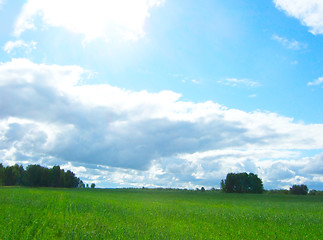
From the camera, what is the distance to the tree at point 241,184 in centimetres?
12812

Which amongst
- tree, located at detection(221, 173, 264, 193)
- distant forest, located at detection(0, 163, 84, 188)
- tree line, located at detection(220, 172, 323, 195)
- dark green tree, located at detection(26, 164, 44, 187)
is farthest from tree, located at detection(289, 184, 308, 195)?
dark green tree, located at detection(26, 164, 44, 187)

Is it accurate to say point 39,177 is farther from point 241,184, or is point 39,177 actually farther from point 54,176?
point 241,184

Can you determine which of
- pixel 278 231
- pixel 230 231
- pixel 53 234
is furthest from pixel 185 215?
pixel 53 234

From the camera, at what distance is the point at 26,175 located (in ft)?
364

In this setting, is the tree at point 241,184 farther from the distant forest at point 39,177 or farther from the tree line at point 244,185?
the distant forest at point 39,177

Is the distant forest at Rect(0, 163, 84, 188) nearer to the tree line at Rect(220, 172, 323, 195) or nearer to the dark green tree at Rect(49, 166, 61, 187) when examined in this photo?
the dark green tree at Rect(49, 166, 61, 187)

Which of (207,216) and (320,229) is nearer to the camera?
(320,229)

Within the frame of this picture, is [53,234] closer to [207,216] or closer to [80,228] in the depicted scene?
[80,228]

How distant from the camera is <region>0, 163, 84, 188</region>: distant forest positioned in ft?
363

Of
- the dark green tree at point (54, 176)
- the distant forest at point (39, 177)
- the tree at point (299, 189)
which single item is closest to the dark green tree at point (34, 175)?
the distant forest at point (39, 177)

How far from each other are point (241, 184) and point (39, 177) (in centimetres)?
9235

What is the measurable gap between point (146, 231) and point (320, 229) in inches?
499

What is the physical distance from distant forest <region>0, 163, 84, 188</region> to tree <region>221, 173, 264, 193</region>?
247 ft

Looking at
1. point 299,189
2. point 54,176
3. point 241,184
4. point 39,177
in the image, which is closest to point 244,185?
point 241,184
